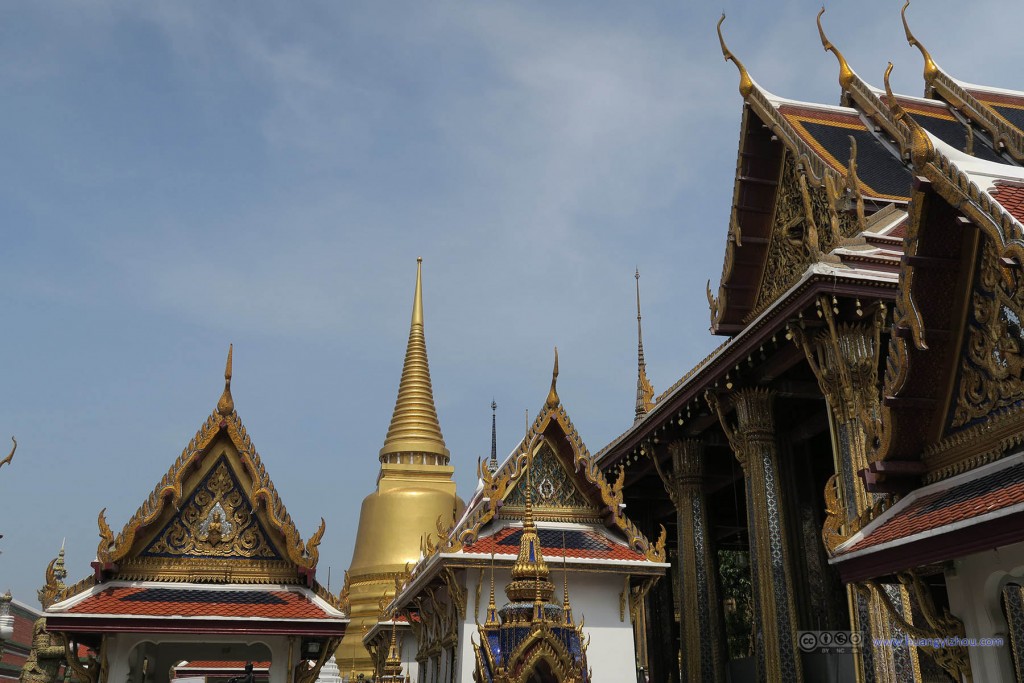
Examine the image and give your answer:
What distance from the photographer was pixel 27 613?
25641mm

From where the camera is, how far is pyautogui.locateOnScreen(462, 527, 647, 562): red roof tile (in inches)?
392

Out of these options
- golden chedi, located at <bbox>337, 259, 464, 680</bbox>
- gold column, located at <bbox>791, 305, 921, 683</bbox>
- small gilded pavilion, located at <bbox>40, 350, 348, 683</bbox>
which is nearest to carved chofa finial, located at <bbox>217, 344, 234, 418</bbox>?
small gilded pavilion, located at <bbox>40, 350, 348, 683</bbox>

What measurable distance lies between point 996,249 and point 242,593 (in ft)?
26.0

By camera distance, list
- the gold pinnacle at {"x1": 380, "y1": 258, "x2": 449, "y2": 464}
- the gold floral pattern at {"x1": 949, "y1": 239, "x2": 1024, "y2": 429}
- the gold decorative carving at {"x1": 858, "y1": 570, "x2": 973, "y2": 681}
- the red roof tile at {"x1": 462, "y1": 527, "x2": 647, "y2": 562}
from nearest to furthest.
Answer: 1. the gold floral pattern at {"x1": 949, "y1": 239, "x2": 1024, "y2": 429}
2. the gold decorative carving at {"x1": 858, "y1": 570, "x2": 973, "y2": 681}
3. the red roof tile at {"x1": 462, "y1": 527, "x2": 647, "y2": 562}
4. the gold pinnacle at {"x1": 380, "y1": 258, "x2": 449, "y2": 464}

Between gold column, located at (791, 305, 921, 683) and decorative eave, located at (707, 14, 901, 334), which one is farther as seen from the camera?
decorative eave, located at (707, 14, 901, 334)

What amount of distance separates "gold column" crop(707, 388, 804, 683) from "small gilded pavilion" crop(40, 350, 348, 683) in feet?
18.8

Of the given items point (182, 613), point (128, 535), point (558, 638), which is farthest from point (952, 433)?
point (128, 535)

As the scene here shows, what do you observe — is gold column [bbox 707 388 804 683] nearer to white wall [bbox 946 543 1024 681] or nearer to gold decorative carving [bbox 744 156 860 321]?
gold decorative carving [bbox 744 156 860 321]

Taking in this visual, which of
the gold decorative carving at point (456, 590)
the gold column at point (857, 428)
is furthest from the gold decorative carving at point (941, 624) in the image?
the gold decorative carving at point (456, 590)

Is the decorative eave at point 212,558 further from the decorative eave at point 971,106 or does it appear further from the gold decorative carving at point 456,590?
the decorative eave at point 971,106

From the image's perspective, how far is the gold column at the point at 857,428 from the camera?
Answer: 32.0 feet

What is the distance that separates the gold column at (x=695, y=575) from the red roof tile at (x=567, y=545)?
16.3ft

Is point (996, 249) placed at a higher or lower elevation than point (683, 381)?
lower

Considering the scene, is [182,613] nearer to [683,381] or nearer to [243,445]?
[243,445]
